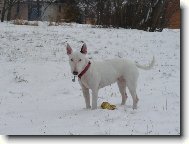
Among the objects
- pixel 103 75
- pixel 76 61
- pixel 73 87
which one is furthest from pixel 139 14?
pixel 76 61

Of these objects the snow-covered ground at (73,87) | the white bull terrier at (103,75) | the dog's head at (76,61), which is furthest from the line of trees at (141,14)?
the dog's head at (76,61)

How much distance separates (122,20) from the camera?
25188 millimetres

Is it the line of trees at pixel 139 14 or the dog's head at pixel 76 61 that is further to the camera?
the line of trees at pixel 139 14

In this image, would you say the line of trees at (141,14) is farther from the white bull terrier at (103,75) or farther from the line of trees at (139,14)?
the white bull terrier at (103,75)

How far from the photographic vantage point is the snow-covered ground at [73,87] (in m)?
7.82

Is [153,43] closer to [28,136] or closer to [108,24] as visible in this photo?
[108,24]

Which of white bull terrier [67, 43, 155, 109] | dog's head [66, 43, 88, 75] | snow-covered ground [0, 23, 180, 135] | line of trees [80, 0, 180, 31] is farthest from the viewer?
Answer: line of trees [80, 0, 180, 31]

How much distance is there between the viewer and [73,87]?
11430 mm

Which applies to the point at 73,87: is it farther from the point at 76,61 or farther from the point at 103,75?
the point at 76,61

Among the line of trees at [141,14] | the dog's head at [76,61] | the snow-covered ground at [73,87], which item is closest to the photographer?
the snow-covered ground at [73,87]

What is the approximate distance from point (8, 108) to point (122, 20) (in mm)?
16357

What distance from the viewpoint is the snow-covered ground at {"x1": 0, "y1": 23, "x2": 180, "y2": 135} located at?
7820mm

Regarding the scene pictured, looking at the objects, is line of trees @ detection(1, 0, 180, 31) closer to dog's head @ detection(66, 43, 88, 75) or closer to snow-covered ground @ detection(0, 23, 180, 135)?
snow-covered ground @ detection(0, 23, 180, 135)

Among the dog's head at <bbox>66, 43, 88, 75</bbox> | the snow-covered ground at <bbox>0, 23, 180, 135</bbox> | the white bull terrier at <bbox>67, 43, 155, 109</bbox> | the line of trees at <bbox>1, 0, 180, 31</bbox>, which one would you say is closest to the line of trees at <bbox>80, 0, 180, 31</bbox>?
the line of trees at <bbox>1, 0, 180, 31</bbox>
